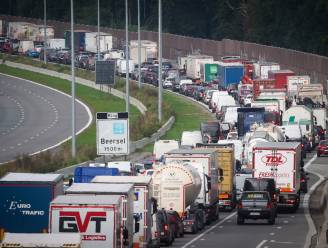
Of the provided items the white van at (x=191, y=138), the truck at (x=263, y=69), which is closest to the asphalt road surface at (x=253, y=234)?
the white van at (x=191, y=138)

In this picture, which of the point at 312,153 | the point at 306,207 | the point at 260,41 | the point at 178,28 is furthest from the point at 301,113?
the point at 178,28

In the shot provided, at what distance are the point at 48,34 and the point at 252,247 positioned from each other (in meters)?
124

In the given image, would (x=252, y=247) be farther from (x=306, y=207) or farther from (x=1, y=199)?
(x=306, y=207)

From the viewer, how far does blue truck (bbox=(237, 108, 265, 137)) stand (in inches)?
3324

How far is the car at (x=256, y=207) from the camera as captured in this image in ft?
170

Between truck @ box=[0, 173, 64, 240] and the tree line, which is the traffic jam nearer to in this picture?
truck @ box=[0, 173, 64, 240]

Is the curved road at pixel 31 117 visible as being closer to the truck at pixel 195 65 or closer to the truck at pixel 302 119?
the truck at pixel 302 119

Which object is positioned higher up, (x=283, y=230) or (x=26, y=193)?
(x=26, y=193)

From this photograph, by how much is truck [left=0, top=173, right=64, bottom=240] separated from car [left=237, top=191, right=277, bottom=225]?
56.1ft

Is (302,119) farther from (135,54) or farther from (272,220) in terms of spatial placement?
(135,54)

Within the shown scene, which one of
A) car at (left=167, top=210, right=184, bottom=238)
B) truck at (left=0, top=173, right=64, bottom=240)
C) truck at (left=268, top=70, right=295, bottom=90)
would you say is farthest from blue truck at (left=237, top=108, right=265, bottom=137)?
truck at (left=0, top=173, right=64, bottom=240)

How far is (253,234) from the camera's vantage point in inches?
1919

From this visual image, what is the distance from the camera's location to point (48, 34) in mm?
166500

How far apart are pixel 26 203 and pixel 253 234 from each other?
14905mm
